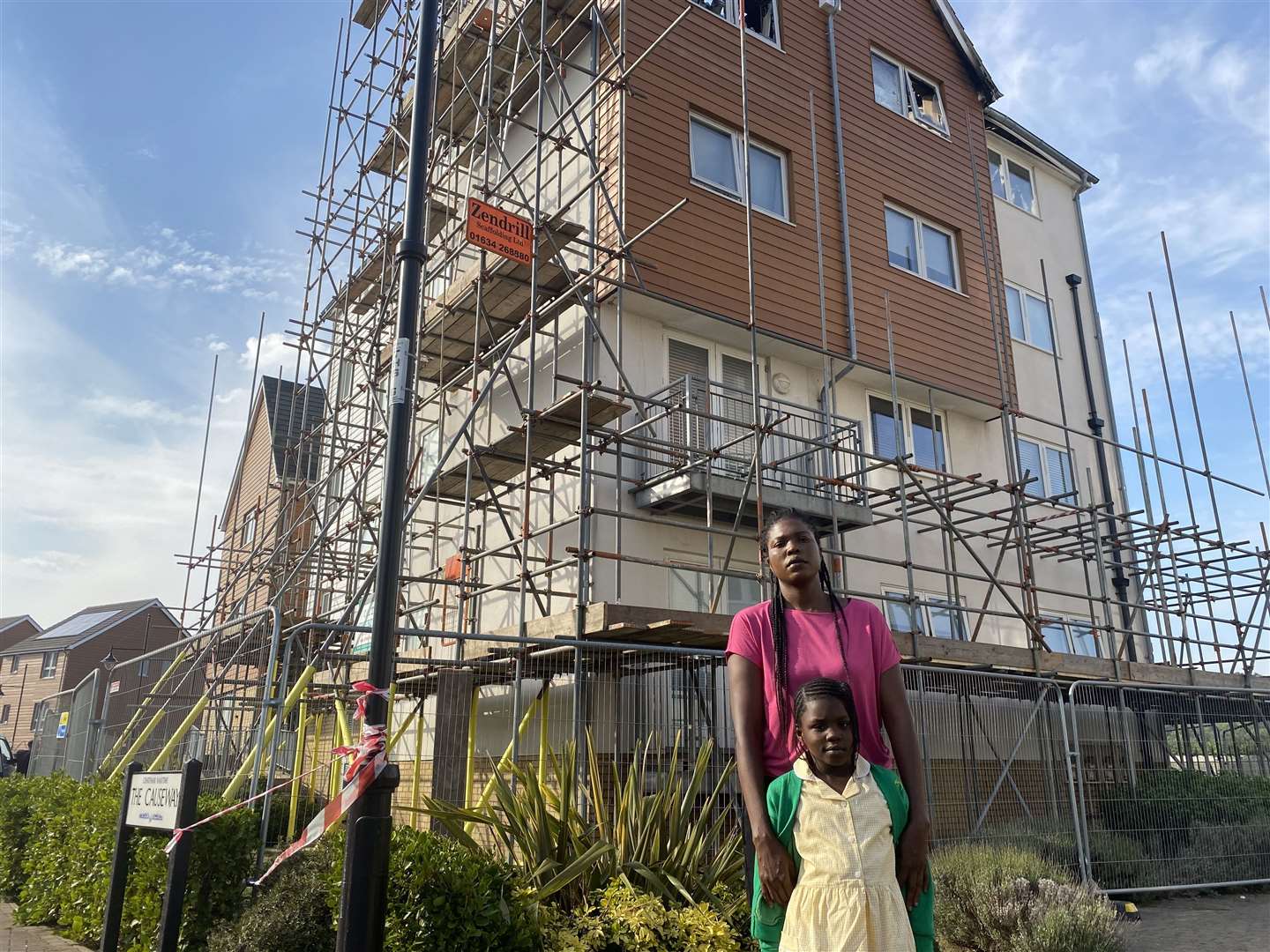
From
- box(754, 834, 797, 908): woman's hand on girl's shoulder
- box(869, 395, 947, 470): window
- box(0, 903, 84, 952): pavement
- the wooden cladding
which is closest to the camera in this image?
box(754, 834, 797, 908): woman's hand on girl's shoulder

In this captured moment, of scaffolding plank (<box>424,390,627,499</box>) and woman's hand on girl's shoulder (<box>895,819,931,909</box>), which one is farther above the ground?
scaffolding plank (<box>424,390,627,499</box>)

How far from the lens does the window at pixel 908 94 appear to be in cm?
1730

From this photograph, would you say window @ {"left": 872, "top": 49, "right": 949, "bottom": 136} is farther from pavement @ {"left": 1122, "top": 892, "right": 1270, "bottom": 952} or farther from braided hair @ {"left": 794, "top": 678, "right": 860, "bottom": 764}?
braided hair @ {"left": 794, "top": 678, "right": 860, "bottom": 764}

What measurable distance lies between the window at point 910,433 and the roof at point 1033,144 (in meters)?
6.75

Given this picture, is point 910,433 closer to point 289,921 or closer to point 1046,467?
point 1046,467

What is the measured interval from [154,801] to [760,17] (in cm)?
1425

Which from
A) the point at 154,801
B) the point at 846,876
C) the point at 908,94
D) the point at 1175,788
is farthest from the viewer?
the point at 908,94

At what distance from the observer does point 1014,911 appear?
6.55 metres

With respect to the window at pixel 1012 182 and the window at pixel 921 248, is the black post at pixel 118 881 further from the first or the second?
the window at pixel 1012 182

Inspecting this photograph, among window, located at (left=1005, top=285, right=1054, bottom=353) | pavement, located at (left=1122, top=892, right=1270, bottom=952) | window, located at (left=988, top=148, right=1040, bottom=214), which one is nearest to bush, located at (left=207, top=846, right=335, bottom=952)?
pavement, located at (left=1122, top=892, right=1270, bottom=952)

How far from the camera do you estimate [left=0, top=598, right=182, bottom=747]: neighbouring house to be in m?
56.9

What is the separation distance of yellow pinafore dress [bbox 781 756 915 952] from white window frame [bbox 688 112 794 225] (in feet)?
37.9

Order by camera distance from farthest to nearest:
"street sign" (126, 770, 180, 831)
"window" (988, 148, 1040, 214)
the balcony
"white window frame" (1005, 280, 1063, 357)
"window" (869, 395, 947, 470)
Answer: "window" (988, 148, 1040, 214) < "white window frame" (1005, 280, 1063, 357) < "window" (869, 395, 947, 470) < the balcony < "street sign" (126, 770, 180, 831)

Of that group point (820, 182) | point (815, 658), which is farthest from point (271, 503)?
point (815, 658)
